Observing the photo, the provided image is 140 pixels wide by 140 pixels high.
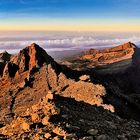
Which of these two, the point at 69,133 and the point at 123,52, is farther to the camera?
the point at 123,52

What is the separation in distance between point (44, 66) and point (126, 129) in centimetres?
4244

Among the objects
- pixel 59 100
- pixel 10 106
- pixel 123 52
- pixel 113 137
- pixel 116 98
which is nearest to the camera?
pixel 113 137

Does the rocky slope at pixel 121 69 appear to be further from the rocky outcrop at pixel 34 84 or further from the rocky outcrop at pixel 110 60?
the rocky outcrop at pixel 34 84

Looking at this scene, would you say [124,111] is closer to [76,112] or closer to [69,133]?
[76,112]

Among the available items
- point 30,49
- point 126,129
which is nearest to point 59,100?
point 126,129

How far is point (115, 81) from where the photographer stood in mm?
118250

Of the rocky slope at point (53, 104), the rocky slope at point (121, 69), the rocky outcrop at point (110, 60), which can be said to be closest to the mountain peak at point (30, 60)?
the rocky slope at point (53, 104)

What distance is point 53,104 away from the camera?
37000 mm

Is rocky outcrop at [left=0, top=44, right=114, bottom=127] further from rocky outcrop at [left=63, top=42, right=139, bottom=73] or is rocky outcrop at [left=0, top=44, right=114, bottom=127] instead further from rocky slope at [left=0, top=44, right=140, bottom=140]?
rocky outcrop at [left=63, top=42, right=139, bottom=73]

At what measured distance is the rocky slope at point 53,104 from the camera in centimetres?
A: 3139

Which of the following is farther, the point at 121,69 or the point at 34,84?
the point at 121,69

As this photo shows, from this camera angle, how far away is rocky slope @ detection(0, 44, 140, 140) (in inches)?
1236

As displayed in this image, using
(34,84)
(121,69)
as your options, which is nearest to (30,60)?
(34,84)

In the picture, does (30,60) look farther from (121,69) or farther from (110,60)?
(110,60)
